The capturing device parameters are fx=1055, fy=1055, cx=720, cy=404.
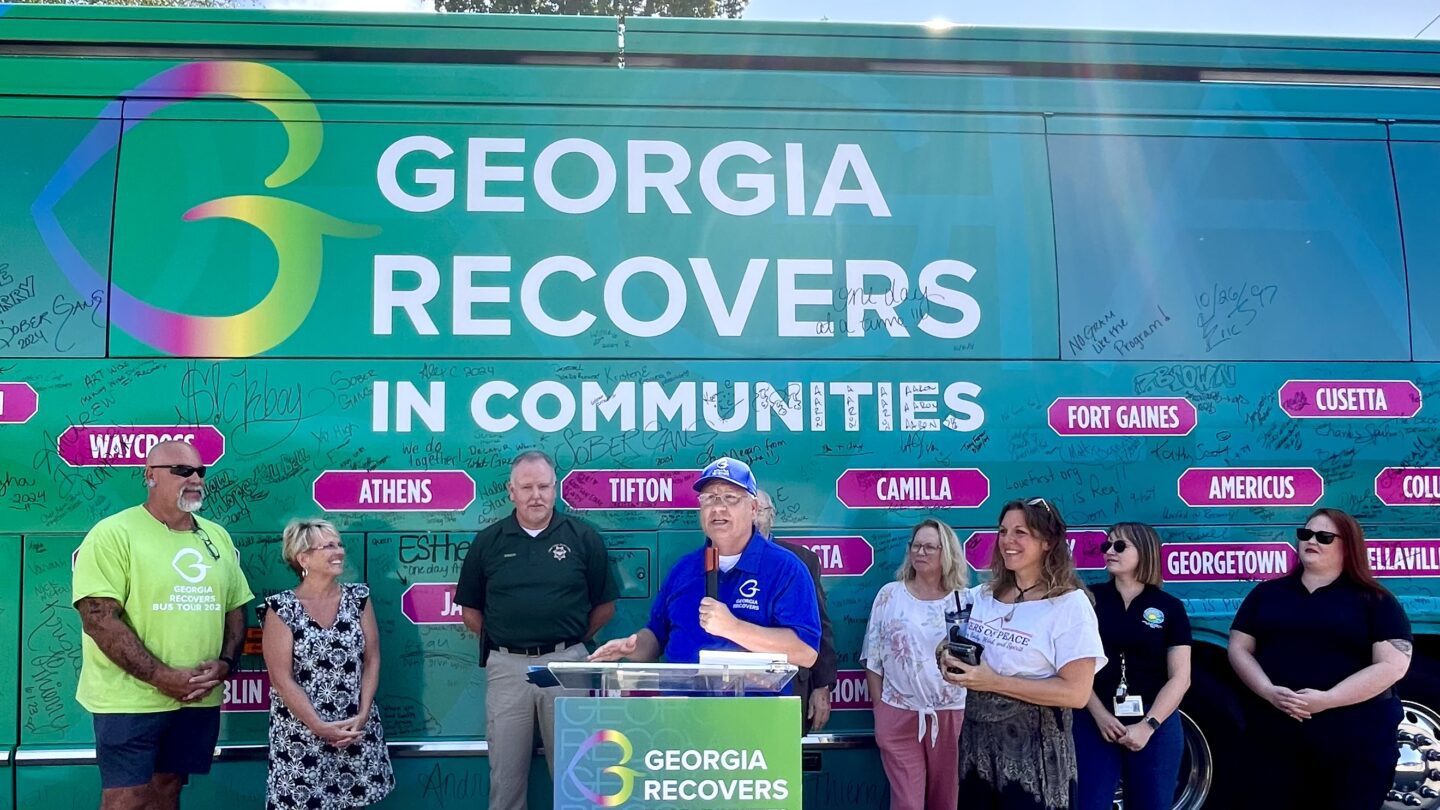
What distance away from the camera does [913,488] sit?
15.0ft

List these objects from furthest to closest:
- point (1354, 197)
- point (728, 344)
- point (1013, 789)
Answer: point (1354, 197), point (728, 344), point (1013, 789)

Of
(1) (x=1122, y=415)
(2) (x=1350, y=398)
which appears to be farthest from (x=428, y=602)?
(2) (x=1350, y=398)

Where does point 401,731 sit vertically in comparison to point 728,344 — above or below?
below

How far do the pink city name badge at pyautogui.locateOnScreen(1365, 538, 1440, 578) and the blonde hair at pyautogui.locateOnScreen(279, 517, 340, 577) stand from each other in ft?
14.7

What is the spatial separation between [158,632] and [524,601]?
1410 millimetres

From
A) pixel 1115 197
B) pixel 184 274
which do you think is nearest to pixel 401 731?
pixel 184 274

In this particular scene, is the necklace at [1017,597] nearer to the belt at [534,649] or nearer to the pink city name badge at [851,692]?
the pink city name badge at [851,692]

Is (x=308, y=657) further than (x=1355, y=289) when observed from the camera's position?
No

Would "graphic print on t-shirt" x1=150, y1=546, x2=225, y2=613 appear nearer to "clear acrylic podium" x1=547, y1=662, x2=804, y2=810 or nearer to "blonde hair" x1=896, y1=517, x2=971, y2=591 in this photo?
"clear acrylic podium" x1=547, y1=662, x2=804, y2=810

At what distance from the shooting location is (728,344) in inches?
179

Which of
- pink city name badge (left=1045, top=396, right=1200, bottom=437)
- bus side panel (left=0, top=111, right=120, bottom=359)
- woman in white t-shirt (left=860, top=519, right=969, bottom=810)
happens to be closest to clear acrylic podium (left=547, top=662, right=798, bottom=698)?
woman in white t-shirt (left=860, top=519, right=969, bottom=810)

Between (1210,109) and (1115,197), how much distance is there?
0.65 metres

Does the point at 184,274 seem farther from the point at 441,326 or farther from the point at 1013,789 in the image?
the point at 1013,789

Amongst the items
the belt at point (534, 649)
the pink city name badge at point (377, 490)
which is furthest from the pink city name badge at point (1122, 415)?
the pink city name badge at point (377, 490)
